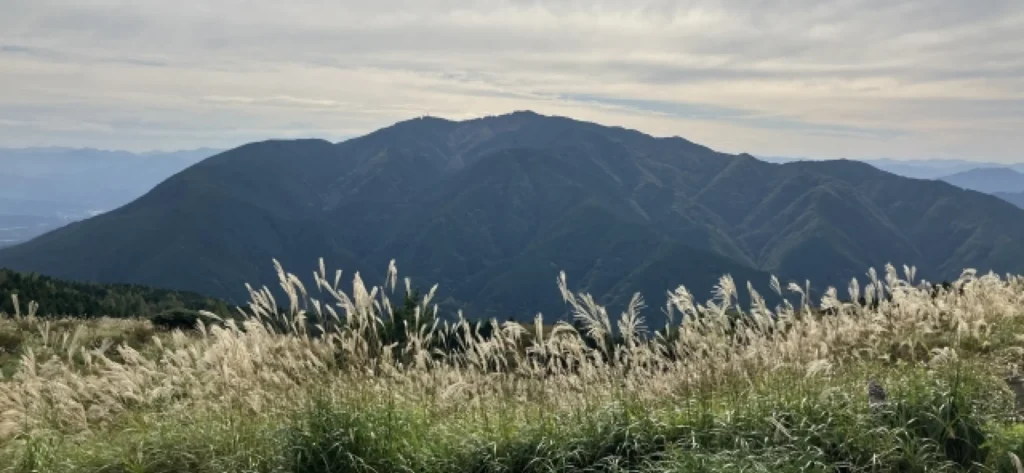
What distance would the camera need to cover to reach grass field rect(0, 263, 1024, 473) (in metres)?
6.17

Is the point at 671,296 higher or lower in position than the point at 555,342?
higher

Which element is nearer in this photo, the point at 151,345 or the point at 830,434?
the point at 830,434

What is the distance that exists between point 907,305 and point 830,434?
4686 mm

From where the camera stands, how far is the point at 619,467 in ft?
20.2

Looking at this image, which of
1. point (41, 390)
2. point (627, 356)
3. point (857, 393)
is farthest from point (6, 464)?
point (857, 393)

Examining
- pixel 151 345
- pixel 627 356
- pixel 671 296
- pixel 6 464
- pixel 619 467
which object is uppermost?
pixel 671 296

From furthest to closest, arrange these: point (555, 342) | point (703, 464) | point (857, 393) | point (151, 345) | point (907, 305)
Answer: point (151, 345), point (907, 305), point (555, 342), point (857, 393), point (703, 464)

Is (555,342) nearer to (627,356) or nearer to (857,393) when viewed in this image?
(627,356)

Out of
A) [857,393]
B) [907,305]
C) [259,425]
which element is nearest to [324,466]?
[259,425]

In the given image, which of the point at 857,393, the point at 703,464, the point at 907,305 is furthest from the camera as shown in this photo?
the point at 907,305

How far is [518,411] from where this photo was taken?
7355 millimetres

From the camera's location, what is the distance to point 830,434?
6.21 m

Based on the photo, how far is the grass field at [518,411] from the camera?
617 centimetres

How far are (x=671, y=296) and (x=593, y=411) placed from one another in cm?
186
